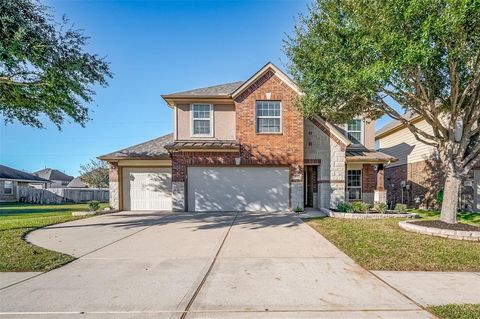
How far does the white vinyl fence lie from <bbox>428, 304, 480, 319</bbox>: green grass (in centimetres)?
2995

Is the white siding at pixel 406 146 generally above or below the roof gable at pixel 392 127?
below

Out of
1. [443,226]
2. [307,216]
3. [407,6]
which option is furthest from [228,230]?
[407,6]

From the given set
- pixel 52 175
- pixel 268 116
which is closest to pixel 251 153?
pixel 268 116

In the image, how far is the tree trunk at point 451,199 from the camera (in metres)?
9.06

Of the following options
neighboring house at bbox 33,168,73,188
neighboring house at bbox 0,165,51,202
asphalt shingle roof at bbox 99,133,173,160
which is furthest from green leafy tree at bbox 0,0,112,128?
neighboring house at bbox 33,168,73,188

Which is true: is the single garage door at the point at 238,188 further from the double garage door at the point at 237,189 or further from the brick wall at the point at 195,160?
the brick wall at the point at 195,160

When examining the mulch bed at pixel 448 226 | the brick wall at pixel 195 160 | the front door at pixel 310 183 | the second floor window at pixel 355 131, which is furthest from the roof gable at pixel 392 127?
the brick wall at pixel 195 160

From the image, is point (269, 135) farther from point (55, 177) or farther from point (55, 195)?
point (55, 177)

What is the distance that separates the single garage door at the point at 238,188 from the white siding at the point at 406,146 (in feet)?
32.0

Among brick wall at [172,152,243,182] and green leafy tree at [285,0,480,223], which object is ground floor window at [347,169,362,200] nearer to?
green leafy tree at [285,0,480,223]

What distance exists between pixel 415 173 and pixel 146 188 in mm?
17447

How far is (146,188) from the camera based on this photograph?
594 inches

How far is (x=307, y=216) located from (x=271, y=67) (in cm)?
786

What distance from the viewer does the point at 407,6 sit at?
285 inches
